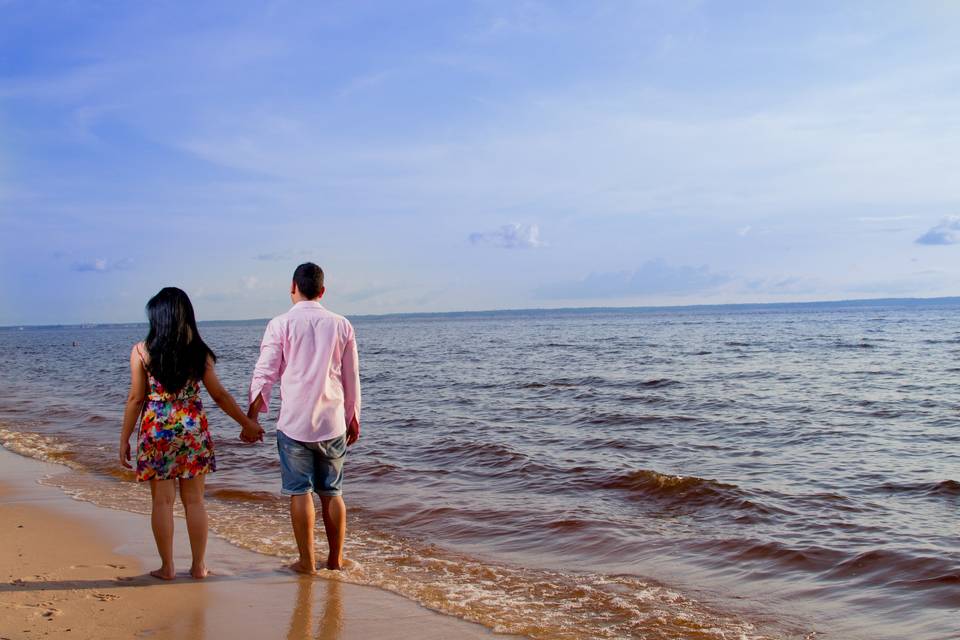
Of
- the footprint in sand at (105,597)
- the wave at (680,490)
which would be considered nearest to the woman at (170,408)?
the footprint in sand at (105,597)

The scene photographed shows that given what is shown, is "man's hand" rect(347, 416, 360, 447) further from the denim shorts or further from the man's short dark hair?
the man's short dark hair

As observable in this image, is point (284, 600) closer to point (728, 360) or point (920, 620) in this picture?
point (920, 620)

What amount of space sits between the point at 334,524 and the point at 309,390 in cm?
110

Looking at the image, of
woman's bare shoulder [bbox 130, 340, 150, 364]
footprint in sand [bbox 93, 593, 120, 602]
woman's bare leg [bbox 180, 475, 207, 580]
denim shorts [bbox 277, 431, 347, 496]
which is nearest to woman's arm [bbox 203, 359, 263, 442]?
denim shorts [bbox 277, 431, 347, 496]

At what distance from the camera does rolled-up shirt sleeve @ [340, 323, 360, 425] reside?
528 centimetres

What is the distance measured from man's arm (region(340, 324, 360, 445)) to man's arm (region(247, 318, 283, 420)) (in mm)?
443

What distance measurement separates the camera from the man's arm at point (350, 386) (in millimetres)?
5289

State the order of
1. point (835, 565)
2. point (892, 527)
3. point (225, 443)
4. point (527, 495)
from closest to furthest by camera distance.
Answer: point (835, 565) < point (892, 527) < point (527, 495) < point (225, 443)

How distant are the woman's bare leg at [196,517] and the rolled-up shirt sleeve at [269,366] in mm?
709

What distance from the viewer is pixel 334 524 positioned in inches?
219

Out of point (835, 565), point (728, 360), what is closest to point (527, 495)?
point (835, 565)

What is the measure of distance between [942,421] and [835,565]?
854 centimetres

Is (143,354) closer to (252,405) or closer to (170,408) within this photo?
(170,408)

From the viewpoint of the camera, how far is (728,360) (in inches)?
1071
